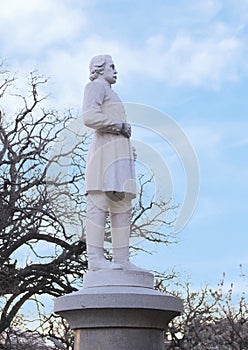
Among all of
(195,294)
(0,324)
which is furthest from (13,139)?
(195,294)

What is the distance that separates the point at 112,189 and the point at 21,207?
8.72 m

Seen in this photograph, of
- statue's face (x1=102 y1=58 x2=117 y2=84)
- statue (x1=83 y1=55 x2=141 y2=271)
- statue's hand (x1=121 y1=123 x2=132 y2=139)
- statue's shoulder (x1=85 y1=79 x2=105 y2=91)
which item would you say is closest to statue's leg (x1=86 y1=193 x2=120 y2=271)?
statue (x1=83 y1=55 x2=141 y2=271)

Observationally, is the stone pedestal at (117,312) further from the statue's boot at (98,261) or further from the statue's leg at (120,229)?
the statue's leg at (120,229)

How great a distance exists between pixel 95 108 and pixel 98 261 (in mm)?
1569

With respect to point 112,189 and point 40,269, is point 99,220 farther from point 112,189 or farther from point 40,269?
point 40,269

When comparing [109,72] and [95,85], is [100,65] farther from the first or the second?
[95,85]

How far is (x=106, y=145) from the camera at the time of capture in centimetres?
726

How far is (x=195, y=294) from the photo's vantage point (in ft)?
60.5

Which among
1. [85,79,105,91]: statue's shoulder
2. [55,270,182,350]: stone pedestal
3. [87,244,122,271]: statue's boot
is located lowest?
[55,270,182,350]: stone pedestal

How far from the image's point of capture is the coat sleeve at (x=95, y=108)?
279 inches

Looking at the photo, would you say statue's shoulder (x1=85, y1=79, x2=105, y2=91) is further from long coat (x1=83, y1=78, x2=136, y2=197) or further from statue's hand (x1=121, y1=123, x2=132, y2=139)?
statue's hand (x1=121, y1=123, x2=132, y2=139)

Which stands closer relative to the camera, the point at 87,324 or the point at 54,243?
the point at 87,324

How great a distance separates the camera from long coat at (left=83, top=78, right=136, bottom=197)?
23.3ft

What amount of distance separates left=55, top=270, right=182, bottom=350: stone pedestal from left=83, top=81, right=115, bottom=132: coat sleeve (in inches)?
59.5
